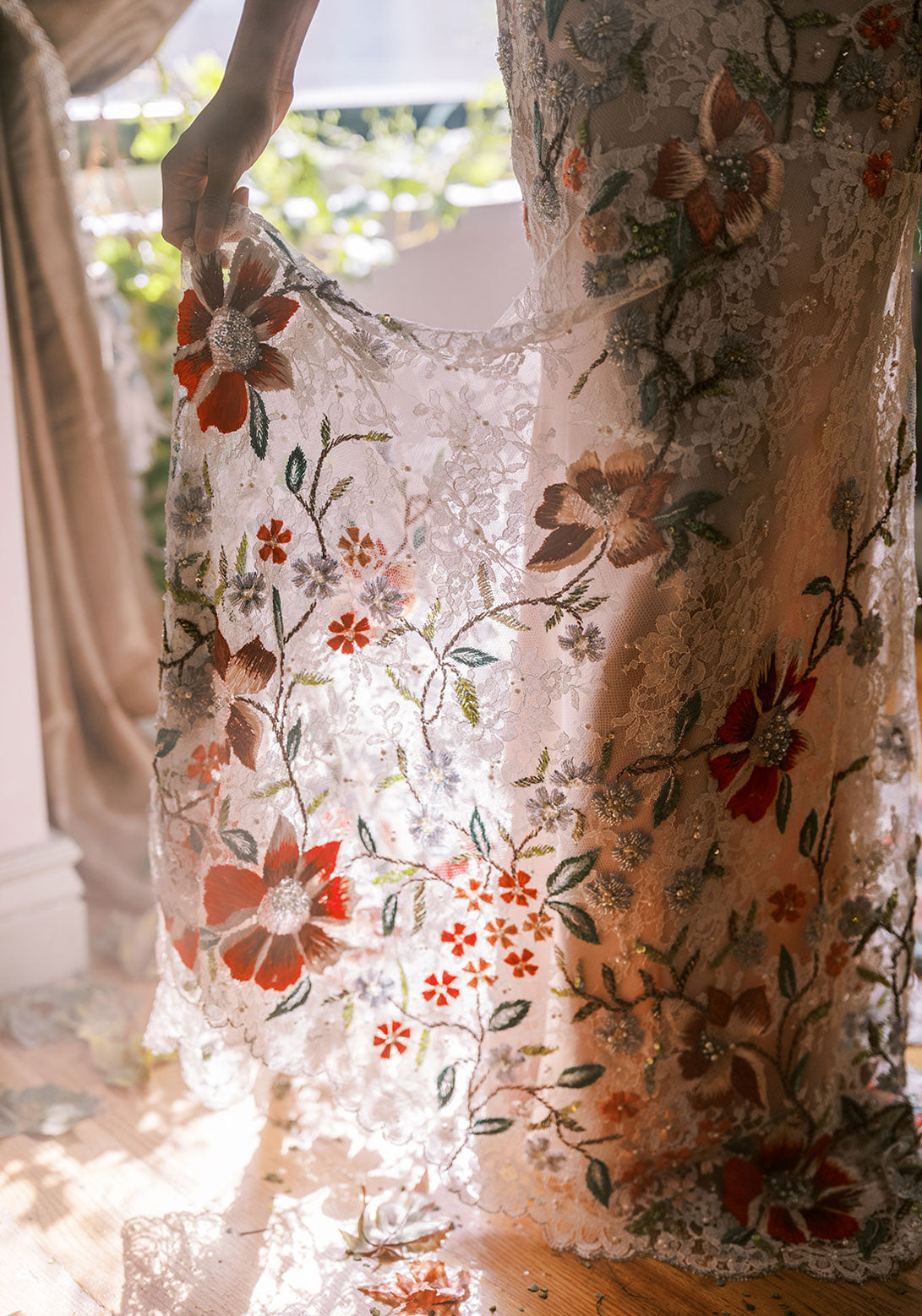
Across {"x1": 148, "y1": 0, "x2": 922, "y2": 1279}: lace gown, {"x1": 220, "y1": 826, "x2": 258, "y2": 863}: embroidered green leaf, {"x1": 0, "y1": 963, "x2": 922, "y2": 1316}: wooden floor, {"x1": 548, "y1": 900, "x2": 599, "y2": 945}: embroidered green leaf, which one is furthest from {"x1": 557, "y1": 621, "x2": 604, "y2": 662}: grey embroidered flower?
{"x1": 0, "y1": 963, "x2": 922, "y2": 1316}: wooden floor

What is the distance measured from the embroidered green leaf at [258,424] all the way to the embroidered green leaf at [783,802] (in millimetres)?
537

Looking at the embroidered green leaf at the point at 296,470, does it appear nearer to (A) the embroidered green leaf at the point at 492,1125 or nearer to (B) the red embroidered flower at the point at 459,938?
(B) the red embroidered flower at the point at 459,938

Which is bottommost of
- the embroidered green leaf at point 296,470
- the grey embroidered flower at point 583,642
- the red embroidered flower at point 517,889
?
the red embroidered flower at point 517,889

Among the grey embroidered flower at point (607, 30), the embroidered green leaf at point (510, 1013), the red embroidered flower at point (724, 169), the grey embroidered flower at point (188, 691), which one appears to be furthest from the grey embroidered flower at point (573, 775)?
the grey embroidered flower at point (607, 30)

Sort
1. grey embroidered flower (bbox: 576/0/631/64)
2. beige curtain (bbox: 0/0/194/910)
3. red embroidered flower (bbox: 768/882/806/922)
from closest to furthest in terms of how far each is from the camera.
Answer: grey embroidered flower (bbox: 576/0/631/64)
red embroidered flower (bbox: 768/882/806/922)
beige curtain (bbox: 0/0/194/910)

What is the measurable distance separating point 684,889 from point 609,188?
572 millimetres

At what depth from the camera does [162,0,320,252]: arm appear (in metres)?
0.88

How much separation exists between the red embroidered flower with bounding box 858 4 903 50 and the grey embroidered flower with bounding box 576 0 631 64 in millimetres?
181

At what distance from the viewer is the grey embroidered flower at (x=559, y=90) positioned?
83 centimetres

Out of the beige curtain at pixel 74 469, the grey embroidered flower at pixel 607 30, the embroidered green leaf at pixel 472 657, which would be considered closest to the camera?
the grey embroidered flower at pixel 607 30

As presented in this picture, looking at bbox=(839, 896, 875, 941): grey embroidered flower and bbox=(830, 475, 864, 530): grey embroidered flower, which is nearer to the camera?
bbox=(830, 475, 864, 530): grey embroidered flower

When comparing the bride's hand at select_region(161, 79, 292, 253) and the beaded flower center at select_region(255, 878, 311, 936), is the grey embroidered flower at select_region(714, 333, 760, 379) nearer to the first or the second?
the bride's hand at select_region(161, 79, 292, 253)

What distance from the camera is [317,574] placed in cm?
92

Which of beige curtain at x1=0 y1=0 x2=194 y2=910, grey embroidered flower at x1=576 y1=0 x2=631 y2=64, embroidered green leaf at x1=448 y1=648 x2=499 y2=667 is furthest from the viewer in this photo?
beige curtain at x1=0 y1=0 x2=194 y2=910
